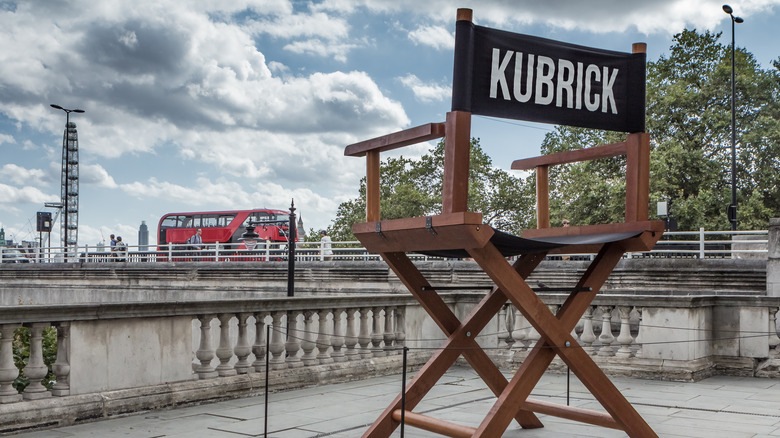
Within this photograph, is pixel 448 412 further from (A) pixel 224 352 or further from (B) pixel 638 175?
(B) pixel 638 175

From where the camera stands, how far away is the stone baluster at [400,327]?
9945 millimetres

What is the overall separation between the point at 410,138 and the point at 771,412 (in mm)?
4396

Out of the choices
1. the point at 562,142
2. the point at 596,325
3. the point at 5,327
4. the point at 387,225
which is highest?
the point at 562,142

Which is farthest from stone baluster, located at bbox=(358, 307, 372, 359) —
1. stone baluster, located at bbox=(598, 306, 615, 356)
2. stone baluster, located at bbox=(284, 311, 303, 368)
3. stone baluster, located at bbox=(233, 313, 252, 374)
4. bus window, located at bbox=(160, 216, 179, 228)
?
bus window, located at bbox=(160, 216, 179, 228)

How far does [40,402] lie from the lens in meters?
6.23

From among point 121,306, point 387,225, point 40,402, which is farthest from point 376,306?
point 387,225

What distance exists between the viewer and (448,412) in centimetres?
699

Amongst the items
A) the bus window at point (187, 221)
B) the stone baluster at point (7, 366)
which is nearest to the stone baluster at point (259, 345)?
the stone baluster at point (7, 366)

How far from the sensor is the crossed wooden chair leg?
4672 mm

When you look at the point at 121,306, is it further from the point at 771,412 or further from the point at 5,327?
the point at 771,412

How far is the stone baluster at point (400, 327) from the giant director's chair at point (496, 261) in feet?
13.8

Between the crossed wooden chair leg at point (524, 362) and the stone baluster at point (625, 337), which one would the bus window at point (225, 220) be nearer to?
the stone baluster at point (625, 337)

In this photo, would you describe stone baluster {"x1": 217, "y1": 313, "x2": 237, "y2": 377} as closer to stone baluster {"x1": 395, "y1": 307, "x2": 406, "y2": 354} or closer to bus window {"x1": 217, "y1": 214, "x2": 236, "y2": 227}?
stone baluster {"x1": 395, "y1": 307, "x2": 406, "y2": 354}

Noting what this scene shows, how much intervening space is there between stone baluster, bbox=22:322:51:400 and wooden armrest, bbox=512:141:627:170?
3.95 meters
